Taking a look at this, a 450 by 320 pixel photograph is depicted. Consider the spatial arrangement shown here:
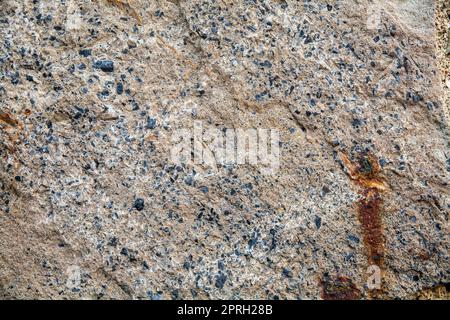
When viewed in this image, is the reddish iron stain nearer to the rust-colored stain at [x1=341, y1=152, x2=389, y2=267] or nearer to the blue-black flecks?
the rust-colored stain at [x1=341, y1=152, x2=389, y2=267]

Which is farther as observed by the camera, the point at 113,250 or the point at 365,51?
the point at 365,51

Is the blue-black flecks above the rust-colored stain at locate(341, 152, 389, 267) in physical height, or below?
above

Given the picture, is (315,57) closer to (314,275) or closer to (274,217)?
(274,217)

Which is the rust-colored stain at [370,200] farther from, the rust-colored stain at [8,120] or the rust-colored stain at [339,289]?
the rust-colored stain at [8,120]

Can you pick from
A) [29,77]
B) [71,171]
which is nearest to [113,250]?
[71,171]

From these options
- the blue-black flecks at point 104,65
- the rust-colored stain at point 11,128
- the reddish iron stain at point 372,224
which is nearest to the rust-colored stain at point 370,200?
the reddish iron stain at point 372,224

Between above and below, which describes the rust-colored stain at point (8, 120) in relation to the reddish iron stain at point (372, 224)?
above

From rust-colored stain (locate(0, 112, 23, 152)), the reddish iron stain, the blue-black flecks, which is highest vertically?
the blue-black flecks

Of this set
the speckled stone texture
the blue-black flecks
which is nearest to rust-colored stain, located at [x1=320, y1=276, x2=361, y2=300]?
the speckled stone texture
